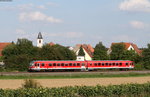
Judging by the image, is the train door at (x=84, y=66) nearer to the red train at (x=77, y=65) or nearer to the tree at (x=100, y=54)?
the red train at (x=77, y=65)

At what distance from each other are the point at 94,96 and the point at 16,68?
4705cm

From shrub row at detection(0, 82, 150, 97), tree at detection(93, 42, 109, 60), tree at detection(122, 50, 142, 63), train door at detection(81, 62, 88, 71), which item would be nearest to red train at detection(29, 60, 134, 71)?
train door at detection(81, 62, 88, 71)

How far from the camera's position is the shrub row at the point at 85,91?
18.3 meters

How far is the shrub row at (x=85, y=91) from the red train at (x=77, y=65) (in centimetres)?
3512

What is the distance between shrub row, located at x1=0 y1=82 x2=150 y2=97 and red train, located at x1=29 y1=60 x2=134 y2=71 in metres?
35.1

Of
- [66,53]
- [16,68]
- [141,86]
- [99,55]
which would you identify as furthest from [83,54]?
[141,86]

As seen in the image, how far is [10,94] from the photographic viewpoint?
712 inches

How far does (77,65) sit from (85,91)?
125ft

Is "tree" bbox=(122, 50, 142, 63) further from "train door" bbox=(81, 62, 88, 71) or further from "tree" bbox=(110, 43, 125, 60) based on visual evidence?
"train door" bbox=(81, 62, 88, 71)

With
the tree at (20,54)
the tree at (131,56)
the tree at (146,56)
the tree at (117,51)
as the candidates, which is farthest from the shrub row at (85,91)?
the tree at (117,51)

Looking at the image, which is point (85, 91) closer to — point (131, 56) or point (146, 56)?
point (146, 56)

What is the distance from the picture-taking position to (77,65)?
2285 inches

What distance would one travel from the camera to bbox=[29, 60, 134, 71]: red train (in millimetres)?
55191

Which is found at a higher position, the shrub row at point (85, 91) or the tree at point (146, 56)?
the tree at point (146, 56)
